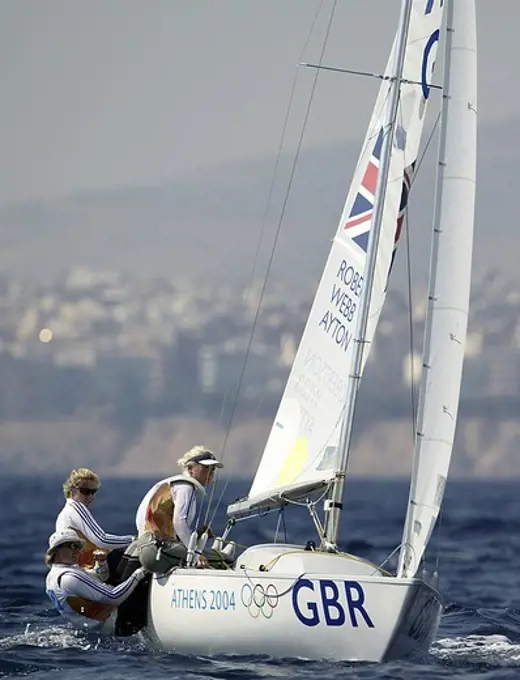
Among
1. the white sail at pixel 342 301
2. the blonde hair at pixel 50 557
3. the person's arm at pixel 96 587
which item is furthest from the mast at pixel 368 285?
the blonde hair at pixel 50 557

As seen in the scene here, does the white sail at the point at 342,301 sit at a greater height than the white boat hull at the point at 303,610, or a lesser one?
greater

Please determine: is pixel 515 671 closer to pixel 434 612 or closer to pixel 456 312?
pixel 434 612

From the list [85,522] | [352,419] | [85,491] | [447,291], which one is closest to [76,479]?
[85,491]

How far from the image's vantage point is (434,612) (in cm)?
1238

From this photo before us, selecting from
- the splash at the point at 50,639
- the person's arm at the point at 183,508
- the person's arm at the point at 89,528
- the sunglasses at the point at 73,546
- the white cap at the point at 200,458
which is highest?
the white cap at the point at 200,458

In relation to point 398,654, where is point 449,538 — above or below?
above

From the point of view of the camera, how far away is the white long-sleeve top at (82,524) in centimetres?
1310

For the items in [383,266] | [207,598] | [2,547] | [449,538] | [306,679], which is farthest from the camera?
[449,538]

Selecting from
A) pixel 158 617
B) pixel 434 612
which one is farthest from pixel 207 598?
pixel 434 612

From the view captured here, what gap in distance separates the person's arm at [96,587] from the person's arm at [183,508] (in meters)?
0.56

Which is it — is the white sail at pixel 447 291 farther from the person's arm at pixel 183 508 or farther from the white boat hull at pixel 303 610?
the person's arm at pixel 183 508

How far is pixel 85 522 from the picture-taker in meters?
13.2

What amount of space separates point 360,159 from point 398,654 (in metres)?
4.43

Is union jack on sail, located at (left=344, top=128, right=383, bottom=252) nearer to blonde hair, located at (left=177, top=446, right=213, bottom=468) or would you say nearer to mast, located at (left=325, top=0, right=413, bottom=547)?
mast, located at (left=325, top=0, right=413, bottom=547)
